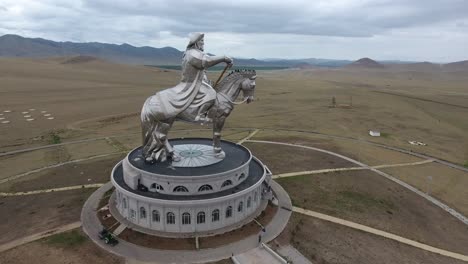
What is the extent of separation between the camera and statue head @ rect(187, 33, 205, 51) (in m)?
34.9

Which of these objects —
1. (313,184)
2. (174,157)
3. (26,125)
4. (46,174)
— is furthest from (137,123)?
(313,184)

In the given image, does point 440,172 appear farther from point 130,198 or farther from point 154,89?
point 154,89

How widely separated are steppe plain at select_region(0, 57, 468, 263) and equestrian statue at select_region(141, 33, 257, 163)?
1241 centimetres

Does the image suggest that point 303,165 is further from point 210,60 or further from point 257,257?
point 210,60

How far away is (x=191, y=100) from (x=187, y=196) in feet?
34.4

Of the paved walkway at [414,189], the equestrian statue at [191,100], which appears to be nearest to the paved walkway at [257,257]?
the equestrian statue at [191,100]

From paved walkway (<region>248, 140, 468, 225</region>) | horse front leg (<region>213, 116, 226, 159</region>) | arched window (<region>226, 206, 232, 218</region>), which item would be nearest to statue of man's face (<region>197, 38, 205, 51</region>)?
horse front leg (<region>213, 116, 226, 159</region>)

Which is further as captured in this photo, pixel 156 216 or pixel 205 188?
pixel 205 188

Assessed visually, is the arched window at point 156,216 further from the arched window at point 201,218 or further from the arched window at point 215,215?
the arched window at point 215,215

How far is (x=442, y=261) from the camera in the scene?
101ft

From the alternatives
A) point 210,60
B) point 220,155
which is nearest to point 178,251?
point 220,155

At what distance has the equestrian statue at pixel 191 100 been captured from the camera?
115 ft

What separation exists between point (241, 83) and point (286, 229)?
57.7 ft

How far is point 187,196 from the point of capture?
111 ft
